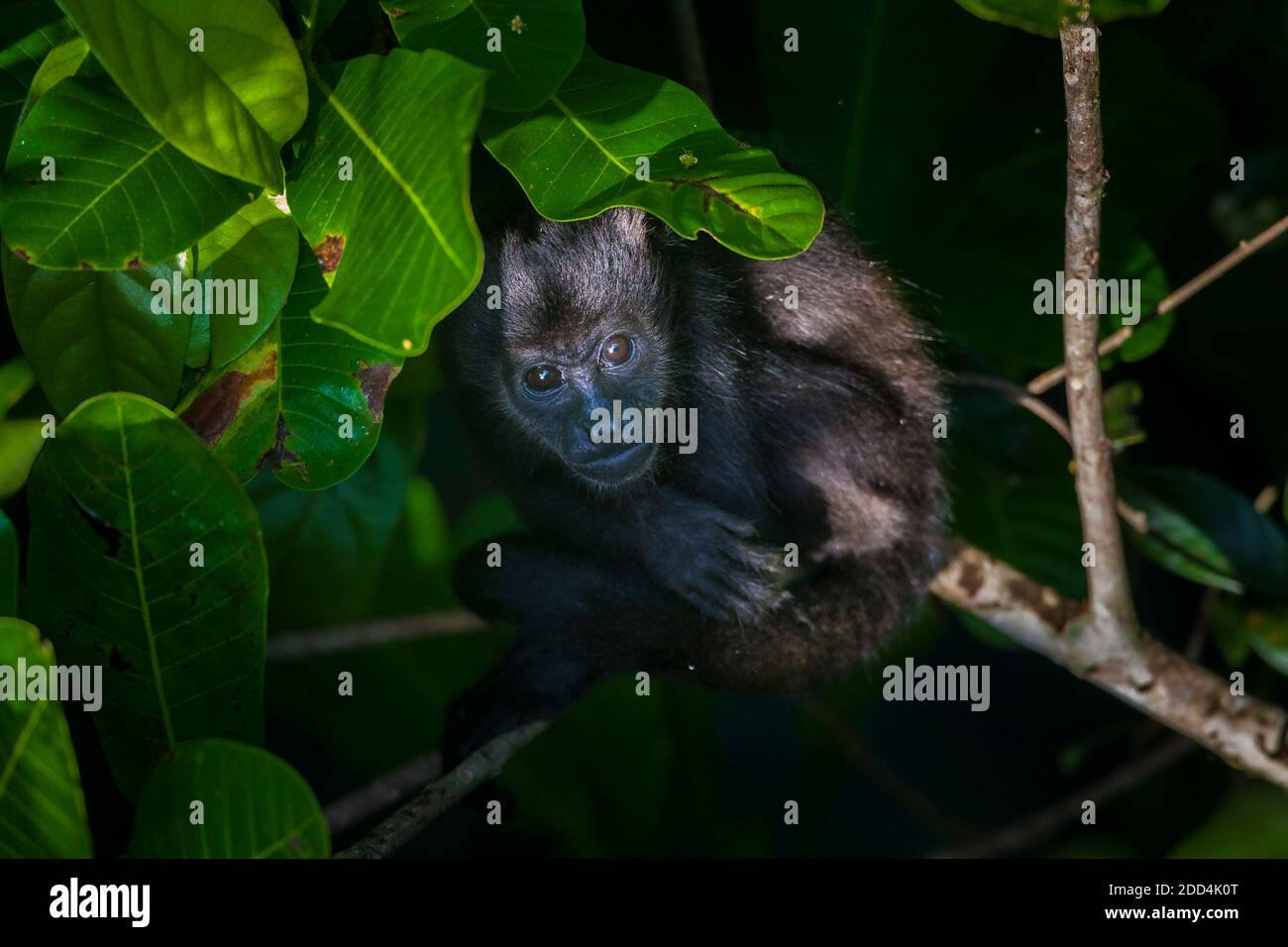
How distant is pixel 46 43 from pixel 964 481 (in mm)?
2308

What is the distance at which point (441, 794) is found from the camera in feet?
6.71

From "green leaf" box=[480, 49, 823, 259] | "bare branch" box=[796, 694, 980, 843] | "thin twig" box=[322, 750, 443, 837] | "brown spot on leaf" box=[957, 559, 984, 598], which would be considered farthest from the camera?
"bare branch" box=[796, 694, 980, 843]

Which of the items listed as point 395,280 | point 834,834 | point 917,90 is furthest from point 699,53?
point 834,834

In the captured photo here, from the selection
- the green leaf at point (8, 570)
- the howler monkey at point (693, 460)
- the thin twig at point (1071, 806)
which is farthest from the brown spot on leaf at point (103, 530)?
the thin twig at point (1071, 806)

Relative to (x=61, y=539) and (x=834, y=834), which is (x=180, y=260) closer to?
(x=61, y=539)

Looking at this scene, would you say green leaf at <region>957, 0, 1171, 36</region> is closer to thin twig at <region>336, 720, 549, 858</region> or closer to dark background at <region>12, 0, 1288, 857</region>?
dark background at <region>12, 0, 1288, 857</region>

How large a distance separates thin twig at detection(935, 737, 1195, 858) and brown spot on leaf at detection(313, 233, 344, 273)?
2772mm

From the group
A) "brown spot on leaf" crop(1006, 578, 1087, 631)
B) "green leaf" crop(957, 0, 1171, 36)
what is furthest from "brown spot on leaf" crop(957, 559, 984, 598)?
"green leaf" crop(957, 0, 1171, 36)

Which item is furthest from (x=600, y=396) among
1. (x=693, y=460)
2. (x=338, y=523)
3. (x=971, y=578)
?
(x=971, y=578)

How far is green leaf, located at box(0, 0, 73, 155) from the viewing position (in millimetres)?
1831

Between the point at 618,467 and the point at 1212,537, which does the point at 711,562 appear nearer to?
the point at 618,467

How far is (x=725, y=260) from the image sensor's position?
2529 millimetres

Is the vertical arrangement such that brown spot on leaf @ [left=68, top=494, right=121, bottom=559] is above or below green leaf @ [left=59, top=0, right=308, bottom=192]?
below

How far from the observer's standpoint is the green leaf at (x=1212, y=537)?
272 centimetres
